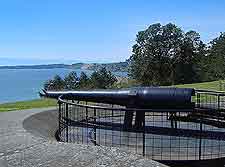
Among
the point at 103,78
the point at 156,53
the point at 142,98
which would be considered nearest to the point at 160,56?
the point at 156,53

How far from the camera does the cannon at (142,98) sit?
11.1m

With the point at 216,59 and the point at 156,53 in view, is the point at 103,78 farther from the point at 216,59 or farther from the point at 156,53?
the point at 216,59

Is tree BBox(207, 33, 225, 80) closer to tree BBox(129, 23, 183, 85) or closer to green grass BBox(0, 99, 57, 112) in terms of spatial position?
tree BBox(129, 23, 183, 85)

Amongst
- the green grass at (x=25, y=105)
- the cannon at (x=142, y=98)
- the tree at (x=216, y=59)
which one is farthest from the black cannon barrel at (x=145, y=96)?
the tree at (x=216, y=59)

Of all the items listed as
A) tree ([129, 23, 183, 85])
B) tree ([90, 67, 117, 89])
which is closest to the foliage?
tree ([129, 23, 183, 85])

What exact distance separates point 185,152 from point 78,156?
3169 mm

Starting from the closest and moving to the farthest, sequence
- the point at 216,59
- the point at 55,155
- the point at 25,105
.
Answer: the point at 55,155 → the point at 25,105 → the point at 216,59

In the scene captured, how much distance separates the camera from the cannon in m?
11.1

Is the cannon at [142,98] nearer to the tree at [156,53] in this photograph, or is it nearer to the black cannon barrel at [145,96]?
the black cannon barrel at [145,96]

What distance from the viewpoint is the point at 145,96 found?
11484mm

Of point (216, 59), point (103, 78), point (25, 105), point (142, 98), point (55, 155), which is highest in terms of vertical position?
point (216, 59)

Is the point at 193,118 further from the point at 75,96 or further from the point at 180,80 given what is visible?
the point at 180,80

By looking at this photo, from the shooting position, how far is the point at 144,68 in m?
67.8

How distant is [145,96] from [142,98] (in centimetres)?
11
